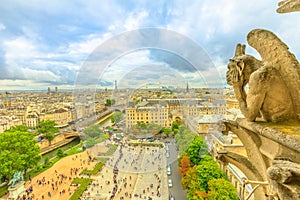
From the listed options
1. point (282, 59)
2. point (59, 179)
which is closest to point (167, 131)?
point (59, 179)

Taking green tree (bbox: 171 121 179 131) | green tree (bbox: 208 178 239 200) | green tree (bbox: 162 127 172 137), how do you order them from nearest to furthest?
1. green tree (bbox: 208 178 239 200)
2. green tree (bbox: 162 127 172 137)
3. green tree (bbox: 171 121 179 131)

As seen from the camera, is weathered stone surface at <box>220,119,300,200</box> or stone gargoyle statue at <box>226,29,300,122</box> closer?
weathered stone surface at <box>220,119,300,200</box>

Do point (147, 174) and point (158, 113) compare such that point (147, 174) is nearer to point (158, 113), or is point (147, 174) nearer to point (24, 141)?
point (158, 113)

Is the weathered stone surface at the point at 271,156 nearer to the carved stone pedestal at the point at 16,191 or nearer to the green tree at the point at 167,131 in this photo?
the carved stone pedestal at the point at 16,191

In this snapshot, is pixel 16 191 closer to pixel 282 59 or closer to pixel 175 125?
pixel 175 125

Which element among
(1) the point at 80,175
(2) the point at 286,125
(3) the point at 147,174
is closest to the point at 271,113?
(2) the point at 286,125

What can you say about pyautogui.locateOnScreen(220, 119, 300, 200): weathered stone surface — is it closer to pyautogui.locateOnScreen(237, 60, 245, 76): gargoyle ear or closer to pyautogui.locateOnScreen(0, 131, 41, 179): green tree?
pyautogui.locateOnScreen(237, 60, 245, 76): gargoyle ear

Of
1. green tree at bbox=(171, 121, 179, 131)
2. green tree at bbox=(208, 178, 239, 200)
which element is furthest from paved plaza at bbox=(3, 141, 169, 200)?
green tree at bbox=(208, 178, 239, 200)
